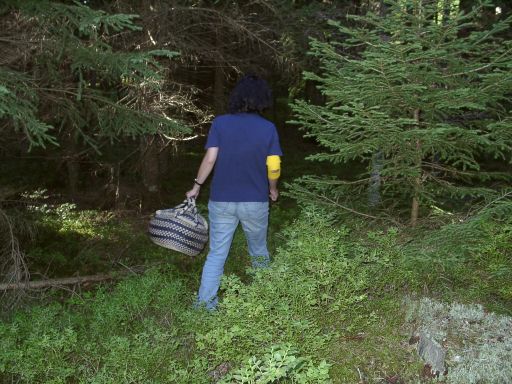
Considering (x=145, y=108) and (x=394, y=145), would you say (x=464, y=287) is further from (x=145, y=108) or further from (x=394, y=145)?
(x=145, y=108)

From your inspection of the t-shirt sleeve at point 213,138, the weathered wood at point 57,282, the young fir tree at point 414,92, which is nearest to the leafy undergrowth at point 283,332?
the young fir tree at point 414,92

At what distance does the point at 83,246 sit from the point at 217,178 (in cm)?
435

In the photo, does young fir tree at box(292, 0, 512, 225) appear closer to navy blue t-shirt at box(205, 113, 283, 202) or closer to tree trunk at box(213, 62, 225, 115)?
navy blue t-shirt at box(205, 113, 283, 202)

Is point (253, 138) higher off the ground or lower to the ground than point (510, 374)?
higher

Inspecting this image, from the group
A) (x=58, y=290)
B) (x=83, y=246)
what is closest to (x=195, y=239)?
(x=58, y=290)

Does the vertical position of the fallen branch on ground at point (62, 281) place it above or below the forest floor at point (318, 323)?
below

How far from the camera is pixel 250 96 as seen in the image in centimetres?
447

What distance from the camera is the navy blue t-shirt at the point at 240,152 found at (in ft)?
14.9

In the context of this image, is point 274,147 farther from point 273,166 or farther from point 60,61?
point 60,61

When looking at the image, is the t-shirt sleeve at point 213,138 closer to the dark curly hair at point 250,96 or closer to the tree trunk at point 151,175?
the dark curly hair at point 250,96

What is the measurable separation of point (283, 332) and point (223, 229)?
1.46 m

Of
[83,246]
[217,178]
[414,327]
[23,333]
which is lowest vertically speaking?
[83,246]

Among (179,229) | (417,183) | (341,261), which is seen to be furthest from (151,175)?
(341,261)

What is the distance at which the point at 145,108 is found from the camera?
748 centimetres
